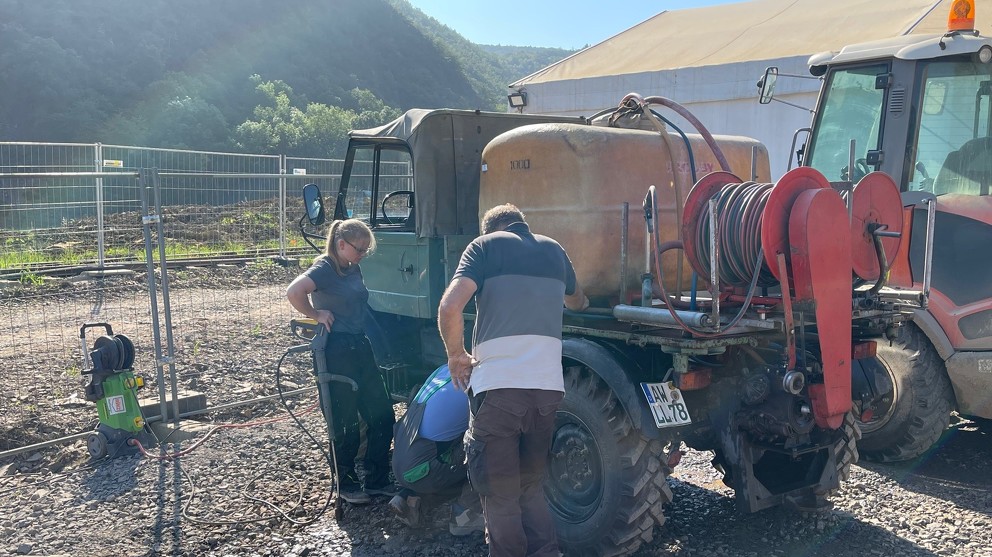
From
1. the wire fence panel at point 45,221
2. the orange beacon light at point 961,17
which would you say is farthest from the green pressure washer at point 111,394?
the wire fence panel at point 45,221

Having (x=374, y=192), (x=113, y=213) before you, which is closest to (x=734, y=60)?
(x=374, y=192)

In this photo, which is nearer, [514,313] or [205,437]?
[514,313]

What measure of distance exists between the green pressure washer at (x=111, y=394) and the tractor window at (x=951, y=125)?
18.4 feet

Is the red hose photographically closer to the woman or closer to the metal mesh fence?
the metal mesh fence

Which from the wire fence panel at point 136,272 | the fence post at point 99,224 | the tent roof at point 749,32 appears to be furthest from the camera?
the fence post at point 99,224

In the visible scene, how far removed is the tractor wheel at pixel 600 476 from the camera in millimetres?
3936

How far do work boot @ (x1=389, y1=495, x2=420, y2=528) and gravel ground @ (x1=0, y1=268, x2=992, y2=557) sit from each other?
0.08 m

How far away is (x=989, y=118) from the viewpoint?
548cm

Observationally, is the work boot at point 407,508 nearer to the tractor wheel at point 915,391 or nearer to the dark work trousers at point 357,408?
the dark work trousers at point 357,408

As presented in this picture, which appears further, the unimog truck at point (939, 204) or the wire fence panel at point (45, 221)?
the wire fence panel at point (45, 221)

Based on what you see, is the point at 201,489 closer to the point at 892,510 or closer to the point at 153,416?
the point at 153,416

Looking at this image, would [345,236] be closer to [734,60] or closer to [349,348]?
[349,348]

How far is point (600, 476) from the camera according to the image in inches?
162

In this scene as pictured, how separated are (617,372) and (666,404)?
28 centimetres
